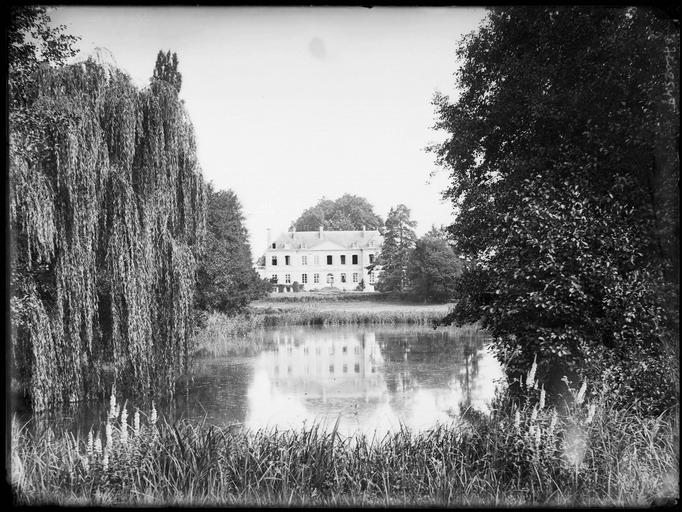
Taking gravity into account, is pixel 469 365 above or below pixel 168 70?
below

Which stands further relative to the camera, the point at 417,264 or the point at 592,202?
the point at 417,264

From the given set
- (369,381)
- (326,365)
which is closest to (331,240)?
(326,365)

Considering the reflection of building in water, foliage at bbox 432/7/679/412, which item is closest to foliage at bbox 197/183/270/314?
the reflection of building in water

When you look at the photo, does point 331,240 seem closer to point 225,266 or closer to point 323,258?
point 323,258

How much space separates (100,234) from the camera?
26.9 ft

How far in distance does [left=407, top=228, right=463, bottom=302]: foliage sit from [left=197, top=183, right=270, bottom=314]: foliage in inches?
341

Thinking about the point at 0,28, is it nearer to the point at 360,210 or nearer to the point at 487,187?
the point at 487,187

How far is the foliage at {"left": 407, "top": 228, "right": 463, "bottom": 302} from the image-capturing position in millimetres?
27672

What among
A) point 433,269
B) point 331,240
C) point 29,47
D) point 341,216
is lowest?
point 433,269

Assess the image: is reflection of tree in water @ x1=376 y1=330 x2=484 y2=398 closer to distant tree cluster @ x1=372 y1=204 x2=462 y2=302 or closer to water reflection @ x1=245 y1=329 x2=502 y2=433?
water reflection @ x1=245 y1=329 x2=502 y2=433

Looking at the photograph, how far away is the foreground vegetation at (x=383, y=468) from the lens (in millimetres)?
4410

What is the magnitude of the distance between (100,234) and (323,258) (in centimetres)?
3685

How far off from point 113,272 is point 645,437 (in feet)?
22.9

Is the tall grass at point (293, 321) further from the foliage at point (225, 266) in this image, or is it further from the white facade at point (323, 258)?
the white facade at point (323, 258)
